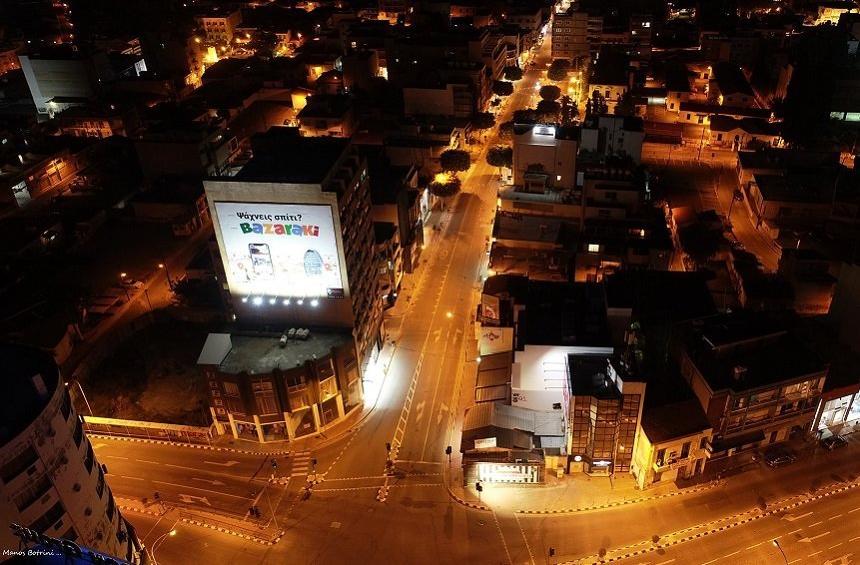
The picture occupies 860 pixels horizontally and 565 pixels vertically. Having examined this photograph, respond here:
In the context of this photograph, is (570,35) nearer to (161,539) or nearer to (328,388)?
(328,388)

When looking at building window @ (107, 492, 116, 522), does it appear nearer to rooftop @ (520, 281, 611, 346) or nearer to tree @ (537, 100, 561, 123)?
rooftop @ (520, 281, 611, 346)

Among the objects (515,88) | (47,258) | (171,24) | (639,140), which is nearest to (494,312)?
(639,140)

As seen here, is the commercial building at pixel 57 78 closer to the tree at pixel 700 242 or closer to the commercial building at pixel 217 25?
the commercial building at pixel 217 25

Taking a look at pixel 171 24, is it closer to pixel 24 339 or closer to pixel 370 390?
pixel 24 339

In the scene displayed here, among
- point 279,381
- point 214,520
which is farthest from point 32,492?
point 279,381

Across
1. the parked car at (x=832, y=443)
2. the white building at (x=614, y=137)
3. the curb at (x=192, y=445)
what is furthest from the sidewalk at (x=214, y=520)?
the white building at (x=614, y=137)

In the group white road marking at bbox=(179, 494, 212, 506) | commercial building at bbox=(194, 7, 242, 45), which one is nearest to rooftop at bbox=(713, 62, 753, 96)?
white road marking at bbox=(179, 494, 212, 506)
